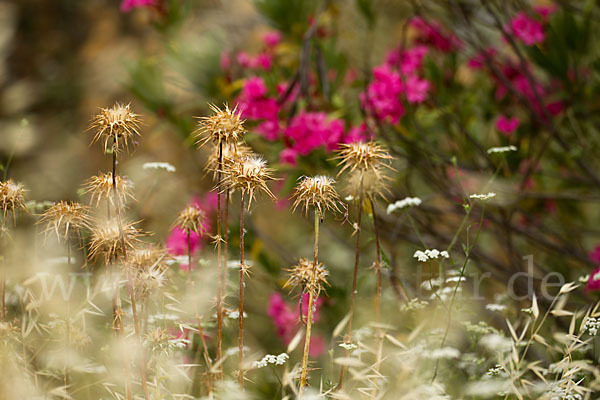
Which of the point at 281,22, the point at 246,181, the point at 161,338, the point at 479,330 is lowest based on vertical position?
the point at 479,330

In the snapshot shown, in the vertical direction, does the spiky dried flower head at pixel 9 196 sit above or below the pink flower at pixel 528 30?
above

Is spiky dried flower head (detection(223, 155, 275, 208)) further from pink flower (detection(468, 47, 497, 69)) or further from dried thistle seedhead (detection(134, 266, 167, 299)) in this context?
pink flower (detection(468, 47, 497, 69))

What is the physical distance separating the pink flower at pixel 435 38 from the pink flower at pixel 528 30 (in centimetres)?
16

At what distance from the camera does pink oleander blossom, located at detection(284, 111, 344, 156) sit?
4.18ft

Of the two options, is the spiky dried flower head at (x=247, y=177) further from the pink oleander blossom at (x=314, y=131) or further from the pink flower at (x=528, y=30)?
the pink flower at (x=528, y=30)

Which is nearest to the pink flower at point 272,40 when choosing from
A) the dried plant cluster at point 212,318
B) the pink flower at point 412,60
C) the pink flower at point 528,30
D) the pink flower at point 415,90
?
the pink flower at point 412,60

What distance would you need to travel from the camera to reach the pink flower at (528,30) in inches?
60.6

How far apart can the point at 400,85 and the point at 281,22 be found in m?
0.36

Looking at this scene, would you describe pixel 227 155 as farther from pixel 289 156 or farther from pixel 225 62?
pixel 225 62

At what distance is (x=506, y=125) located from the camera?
63.7 inches

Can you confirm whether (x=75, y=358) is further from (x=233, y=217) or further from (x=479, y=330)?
(x=233, y=217)

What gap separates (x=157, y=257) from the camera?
2.45ft

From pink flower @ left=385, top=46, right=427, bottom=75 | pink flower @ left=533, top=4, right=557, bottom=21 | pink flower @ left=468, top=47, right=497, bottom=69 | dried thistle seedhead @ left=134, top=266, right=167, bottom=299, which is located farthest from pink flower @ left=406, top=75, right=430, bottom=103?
dried thistle seedhead @ left=134, top=266, right=167, bottom=299

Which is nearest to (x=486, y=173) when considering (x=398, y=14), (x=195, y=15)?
(x=398, y=14)
